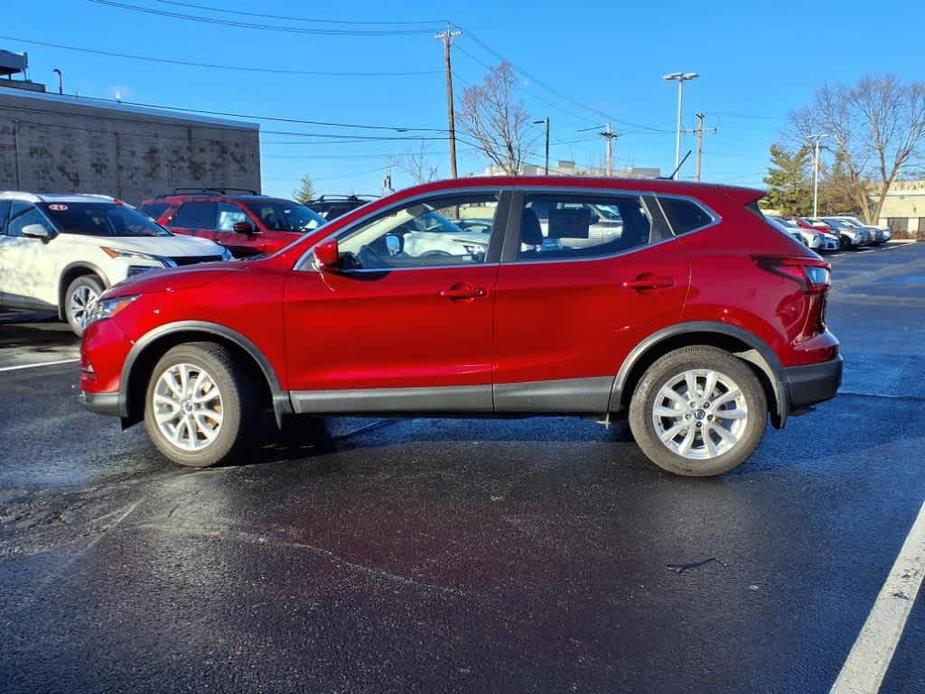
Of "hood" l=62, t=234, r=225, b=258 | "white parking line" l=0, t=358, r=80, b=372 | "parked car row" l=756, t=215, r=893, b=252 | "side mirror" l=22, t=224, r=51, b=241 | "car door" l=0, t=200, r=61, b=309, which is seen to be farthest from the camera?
"parked car row" l=756, t=215, r=893, b=252

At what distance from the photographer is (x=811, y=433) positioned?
5887mm

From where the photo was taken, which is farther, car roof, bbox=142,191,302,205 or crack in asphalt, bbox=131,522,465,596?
car roof, bbox=142,191,302,205

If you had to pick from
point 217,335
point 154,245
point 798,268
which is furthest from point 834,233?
point 217,335

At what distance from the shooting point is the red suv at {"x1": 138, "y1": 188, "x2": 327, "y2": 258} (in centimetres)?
1271

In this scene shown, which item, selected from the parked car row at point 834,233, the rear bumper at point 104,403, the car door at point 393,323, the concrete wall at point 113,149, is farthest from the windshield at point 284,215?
the parked car row at point 834,233

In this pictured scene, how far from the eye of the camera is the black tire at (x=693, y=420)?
482 centimetres

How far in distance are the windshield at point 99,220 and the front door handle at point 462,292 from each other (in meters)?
7.53

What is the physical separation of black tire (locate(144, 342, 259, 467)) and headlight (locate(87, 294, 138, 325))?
41 cm

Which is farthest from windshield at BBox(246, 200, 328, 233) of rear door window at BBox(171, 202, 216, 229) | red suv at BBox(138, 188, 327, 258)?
rear door window at BBox(171, 202, 216, 229)

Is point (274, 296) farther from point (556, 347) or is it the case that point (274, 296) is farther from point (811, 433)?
point (811, 433)

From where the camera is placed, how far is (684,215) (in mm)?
4926

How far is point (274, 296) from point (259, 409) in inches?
29.3

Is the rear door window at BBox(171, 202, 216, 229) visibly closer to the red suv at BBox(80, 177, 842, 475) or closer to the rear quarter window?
the red suv at BBox(80, 177, 842, 475)

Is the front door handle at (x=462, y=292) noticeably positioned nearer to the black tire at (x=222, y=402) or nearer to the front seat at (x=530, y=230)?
the front seat at (x=530, y=230)
